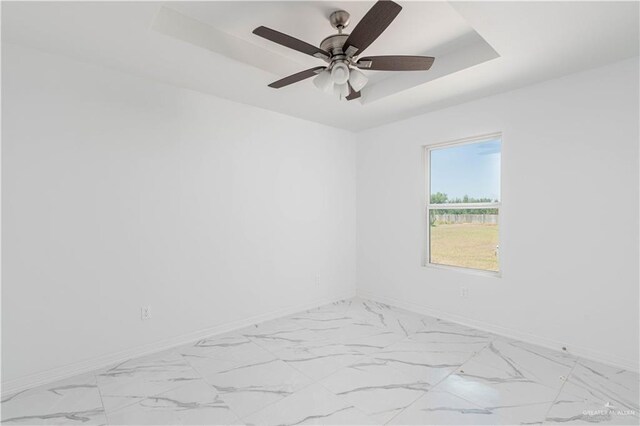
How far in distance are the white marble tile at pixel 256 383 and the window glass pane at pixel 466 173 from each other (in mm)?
2616

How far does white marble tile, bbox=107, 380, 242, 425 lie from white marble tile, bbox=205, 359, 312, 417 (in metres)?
0.08

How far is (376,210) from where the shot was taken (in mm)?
4438

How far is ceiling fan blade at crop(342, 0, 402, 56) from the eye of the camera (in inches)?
61.5

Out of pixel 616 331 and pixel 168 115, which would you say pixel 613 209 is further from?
pixel 168 115

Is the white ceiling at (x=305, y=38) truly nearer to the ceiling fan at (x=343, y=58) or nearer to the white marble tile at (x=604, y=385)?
the ceiling fan at (x=343, y=58)

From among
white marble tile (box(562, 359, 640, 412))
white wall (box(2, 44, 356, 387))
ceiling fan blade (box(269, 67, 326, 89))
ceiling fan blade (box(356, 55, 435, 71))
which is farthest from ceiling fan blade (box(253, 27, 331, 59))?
→ white marble tile (box(562, 359, 640, 412))

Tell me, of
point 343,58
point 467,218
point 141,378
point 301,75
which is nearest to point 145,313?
point 141,378

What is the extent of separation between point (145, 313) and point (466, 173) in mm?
3625

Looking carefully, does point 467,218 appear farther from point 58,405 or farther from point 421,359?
point 58,405

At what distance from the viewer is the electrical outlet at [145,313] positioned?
2.81 m

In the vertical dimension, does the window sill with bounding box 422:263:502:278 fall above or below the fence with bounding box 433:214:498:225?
below

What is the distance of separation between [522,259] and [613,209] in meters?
0.81

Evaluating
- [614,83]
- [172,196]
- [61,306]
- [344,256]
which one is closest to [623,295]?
[614,83]

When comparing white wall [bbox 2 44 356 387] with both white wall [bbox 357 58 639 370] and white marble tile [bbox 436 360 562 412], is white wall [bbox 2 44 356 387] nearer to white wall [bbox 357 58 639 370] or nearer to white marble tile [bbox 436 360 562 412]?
white wall [bbox 357 58 639 370]
